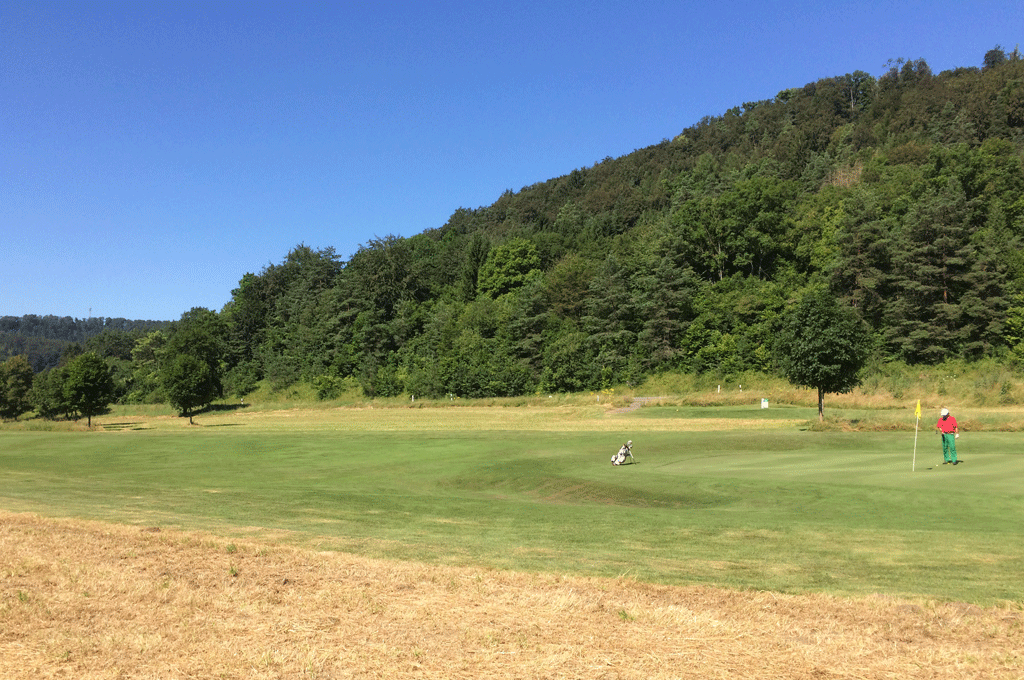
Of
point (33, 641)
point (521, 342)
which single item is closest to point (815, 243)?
point (521, 342)

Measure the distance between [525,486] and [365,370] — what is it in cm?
8234

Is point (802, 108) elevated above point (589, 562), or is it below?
above

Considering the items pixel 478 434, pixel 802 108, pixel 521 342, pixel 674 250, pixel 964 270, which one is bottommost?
pixel 478 434

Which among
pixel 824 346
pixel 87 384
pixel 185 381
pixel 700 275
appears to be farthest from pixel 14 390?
pixel 824 346

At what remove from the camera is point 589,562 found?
36.6 feet

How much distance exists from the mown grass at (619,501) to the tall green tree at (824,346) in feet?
12.8

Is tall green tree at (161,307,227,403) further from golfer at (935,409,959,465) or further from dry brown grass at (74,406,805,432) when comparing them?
→ golfer at (935,409,959,465)

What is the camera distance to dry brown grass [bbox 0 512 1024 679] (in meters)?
6.64

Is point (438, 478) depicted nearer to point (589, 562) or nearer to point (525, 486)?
point (525, 486)

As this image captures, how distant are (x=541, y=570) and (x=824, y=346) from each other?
115 feet

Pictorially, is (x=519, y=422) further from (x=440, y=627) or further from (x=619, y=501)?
(x=440, y=627)

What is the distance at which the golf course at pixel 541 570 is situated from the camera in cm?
693

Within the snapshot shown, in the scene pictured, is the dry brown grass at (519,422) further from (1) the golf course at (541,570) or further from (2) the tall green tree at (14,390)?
(2) the tall green tree at (14,390)

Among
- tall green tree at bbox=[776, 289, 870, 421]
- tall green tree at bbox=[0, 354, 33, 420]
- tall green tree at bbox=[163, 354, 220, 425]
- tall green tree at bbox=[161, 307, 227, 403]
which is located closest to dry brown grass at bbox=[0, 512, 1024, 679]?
tall green tree at bbox=[776, 289, 870, 421]
